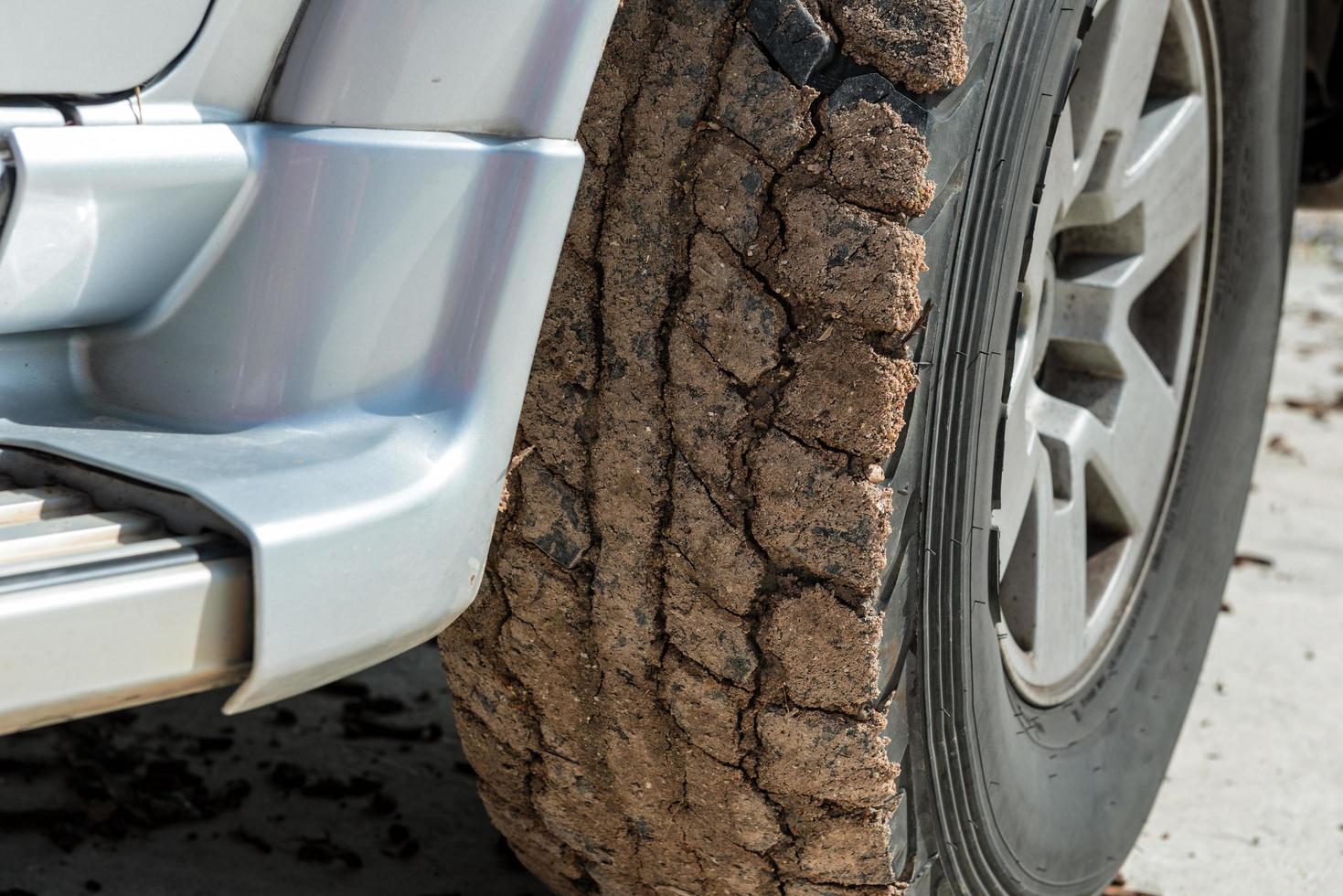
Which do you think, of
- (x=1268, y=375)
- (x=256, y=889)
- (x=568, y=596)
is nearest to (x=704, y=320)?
(x=568, y=596)

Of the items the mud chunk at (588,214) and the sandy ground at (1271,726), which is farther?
the sandy ground at (1271,726)

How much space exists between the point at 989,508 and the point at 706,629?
0.29 meters

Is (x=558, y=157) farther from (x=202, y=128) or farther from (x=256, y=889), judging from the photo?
(x=256, y=889)

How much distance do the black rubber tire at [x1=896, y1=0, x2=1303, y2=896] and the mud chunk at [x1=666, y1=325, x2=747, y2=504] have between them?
0.46 feet

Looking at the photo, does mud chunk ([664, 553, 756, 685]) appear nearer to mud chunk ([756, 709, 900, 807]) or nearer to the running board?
mud chunk ([756, 709, 900, 807])

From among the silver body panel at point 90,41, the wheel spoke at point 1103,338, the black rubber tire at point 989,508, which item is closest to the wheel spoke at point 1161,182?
the wheel spoke at point 1103,338

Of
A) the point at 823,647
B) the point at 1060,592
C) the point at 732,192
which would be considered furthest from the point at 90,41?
the point at 1060,592

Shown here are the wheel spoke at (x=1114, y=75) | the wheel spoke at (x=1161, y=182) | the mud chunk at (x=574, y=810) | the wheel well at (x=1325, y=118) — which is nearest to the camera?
the mud chunk at (x=574, y=810)

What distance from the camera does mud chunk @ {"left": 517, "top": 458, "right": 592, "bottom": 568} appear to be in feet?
3.53

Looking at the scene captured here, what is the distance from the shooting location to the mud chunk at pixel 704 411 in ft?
3.32

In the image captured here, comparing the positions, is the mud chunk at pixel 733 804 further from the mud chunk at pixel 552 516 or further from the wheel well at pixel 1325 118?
the wheel well at pixel 1325 118

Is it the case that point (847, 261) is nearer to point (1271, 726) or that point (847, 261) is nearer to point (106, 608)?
point (106, 608)

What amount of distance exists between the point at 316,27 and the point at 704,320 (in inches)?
13.2

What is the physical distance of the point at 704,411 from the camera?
102 cm
